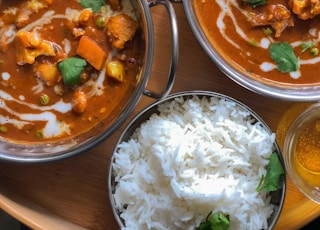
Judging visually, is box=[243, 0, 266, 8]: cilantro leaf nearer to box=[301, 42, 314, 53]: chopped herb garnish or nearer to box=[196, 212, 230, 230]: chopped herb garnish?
box=[301, 42, 314, 53]: chopped herb garnish

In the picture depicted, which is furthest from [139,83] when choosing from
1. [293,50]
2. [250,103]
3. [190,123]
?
[293,50]

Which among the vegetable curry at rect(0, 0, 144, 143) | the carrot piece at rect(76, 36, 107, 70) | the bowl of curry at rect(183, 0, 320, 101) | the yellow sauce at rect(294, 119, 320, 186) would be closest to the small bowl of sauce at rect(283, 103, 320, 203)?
the yellow sauce at rect(294, 119, 320, 186)

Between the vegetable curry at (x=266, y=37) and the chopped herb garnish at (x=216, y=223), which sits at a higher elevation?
the vegetable curry at (x=266, y=37)

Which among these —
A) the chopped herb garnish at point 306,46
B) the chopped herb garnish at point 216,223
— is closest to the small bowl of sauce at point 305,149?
the chopped herb garnish at point 306,46

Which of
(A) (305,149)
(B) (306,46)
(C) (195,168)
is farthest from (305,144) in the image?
(C) (195,168)

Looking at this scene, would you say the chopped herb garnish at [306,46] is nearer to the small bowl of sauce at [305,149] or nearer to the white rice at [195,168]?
the small bowl of sauce at [305,149]

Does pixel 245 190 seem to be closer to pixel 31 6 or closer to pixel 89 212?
pixel 89 212

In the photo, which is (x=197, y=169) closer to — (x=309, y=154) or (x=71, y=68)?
(x=309, y=154)
